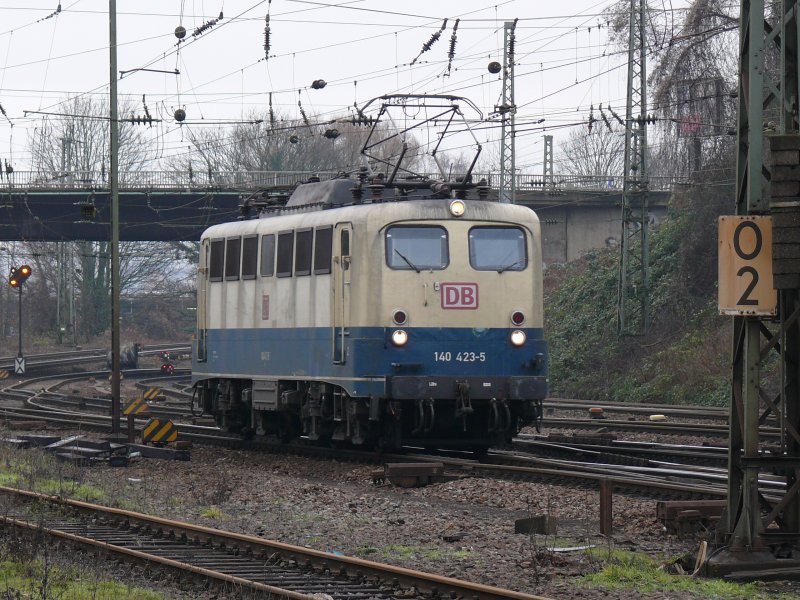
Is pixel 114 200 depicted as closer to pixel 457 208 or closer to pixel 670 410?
pixel 457 208

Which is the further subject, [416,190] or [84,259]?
[84,259]

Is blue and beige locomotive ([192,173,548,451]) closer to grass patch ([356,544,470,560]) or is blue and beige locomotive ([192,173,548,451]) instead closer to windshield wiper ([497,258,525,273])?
windshield wiper ([497,258,525,273])

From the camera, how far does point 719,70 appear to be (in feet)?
125

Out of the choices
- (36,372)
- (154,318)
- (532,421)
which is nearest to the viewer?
(532,421)

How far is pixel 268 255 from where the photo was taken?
20.8m

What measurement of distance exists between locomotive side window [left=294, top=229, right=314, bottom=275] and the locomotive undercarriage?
1.73m

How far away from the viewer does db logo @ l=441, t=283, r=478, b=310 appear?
721 inches

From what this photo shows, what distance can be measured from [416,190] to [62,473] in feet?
21.5

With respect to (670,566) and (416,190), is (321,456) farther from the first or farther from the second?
(670,566)

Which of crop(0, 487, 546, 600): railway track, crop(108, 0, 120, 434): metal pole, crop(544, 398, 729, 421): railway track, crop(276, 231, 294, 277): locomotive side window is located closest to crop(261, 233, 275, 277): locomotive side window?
crop(276, 231, 294, 277): locomotive side window

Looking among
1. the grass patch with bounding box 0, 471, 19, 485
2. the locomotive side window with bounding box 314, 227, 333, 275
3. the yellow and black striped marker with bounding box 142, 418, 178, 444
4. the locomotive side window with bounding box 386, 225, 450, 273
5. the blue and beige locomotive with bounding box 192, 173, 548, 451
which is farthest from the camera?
the yellow and black striped marker with bounding box 142, 418, 178, 444

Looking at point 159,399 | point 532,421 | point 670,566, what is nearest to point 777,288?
point 670,566

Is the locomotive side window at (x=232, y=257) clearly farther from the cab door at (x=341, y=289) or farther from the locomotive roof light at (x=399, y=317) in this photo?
the locomotive roof light at (x=399, y=317)

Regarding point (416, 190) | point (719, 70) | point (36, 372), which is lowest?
point (36, 372)
